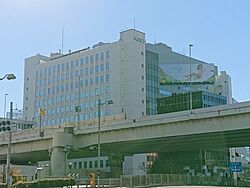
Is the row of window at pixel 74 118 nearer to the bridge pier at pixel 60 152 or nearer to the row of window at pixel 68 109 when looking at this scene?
the row of window at pixel 68 109

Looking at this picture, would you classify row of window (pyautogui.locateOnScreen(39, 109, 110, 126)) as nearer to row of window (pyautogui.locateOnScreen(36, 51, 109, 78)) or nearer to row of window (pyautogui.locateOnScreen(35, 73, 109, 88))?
row of window (pyautogui.locateOnScreen(35, 73, 109, 88))

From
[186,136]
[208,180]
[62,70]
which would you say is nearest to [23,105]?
[62,70]

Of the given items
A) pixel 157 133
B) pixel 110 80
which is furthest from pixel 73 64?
pixel 157 133

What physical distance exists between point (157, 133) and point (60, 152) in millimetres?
18210

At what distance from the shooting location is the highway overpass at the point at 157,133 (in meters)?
57.6

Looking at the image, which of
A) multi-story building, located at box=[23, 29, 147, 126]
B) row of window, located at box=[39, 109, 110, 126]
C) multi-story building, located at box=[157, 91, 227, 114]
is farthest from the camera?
multi-story building, located at box=[157, 91, 227, 114]

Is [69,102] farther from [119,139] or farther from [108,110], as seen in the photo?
[119,139]

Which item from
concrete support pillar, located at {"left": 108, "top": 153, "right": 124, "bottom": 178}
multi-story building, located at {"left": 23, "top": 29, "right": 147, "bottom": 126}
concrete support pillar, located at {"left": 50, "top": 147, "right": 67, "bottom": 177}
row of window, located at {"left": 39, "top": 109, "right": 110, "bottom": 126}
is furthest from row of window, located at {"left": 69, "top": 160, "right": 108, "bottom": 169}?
concrete support pillar, located at {"left": 50, "top": 147, "right": 67, "bottom": 177}

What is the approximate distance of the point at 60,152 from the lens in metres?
74.0

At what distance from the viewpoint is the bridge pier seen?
72938mm

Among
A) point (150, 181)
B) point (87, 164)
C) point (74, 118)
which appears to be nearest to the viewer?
point (150, 181)

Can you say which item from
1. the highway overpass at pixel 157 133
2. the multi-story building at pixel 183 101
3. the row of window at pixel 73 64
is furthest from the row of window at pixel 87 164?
the highway overpass at pixel 157 133

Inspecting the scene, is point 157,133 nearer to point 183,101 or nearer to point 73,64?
point 183,101

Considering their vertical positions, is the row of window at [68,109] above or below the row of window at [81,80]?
below
